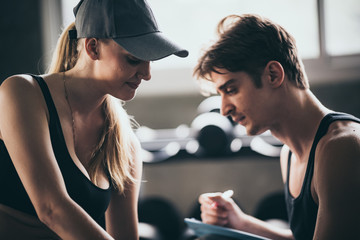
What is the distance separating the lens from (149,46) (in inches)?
43.2

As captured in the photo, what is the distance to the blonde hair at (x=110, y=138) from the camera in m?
1.25

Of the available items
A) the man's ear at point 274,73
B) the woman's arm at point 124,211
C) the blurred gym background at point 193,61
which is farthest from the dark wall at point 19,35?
the man's ear at point 274,73

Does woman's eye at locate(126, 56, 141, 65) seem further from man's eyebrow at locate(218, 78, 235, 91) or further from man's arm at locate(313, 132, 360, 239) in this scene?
man's arm at locate(313, 132, 360, 239)

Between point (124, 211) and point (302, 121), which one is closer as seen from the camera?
point (302, 121)

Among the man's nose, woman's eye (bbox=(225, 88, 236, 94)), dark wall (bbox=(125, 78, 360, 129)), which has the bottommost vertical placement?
dark wall (bbox=(125, 78, 360, 129))

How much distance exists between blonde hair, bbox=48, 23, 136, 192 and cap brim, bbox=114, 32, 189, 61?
23 centimetres

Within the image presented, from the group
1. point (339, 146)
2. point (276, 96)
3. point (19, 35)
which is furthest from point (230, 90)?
point (19, 35)

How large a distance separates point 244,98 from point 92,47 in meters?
0.48

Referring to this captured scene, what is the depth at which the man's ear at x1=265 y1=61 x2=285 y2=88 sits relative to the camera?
1.22 m

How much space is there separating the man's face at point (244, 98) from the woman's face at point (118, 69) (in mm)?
241

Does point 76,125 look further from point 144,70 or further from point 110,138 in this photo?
point 144,70

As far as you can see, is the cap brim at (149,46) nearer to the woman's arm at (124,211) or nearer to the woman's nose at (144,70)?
the woman's nose at (144,70)

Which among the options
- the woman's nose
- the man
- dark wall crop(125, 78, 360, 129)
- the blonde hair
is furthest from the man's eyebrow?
dark wall crop(125, 78, 360, 129)

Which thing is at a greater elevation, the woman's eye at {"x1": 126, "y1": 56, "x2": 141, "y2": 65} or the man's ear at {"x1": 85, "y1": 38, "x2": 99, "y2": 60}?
the man's ear at {"x1": 85, "y1": 38, "x2": 99, "y2": 60}
